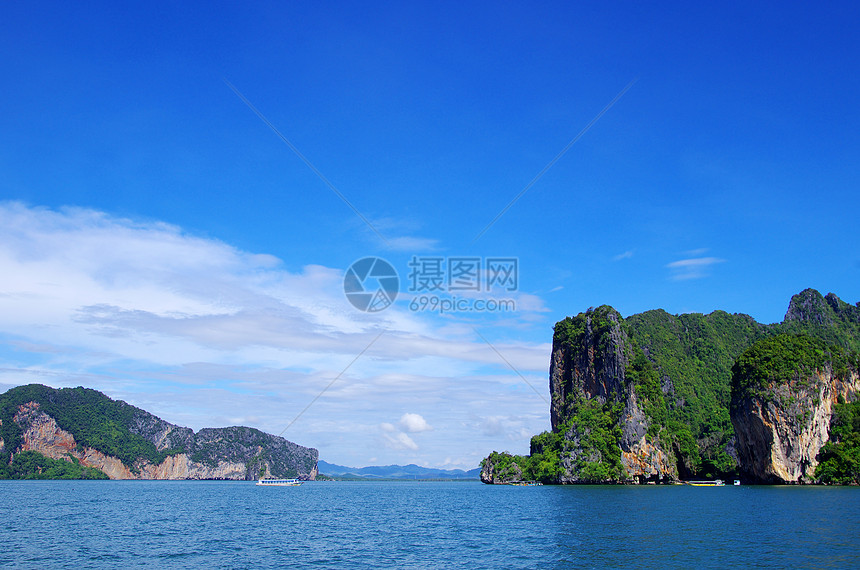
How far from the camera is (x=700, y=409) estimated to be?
570ft

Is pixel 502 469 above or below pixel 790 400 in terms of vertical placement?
below

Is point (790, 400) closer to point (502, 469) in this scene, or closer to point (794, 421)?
point (794, 421)

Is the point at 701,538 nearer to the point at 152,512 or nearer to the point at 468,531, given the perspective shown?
the point at 468,531

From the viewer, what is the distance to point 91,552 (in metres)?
37.1

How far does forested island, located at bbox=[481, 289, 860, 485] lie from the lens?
10988 centimetres

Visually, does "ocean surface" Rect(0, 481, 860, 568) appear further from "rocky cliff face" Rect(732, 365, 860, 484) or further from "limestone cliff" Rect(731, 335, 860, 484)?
"limestone cliff" Rect(731, 335, 860, 484)

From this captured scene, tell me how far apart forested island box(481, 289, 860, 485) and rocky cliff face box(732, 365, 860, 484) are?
18 centimetres

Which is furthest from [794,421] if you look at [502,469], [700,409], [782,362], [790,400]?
[502,469]

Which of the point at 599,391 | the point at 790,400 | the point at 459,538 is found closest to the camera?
the point at 459,538

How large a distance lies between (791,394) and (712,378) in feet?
286

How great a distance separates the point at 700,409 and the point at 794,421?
66953mm

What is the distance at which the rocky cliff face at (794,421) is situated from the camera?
358 feet

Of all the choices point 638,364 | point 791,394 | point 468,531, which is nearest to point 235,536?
point 468,531

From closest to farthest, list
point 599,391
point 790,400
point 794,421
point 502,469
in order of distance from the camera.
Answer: point 794,421 → point 790,400 → point 599,391 → point 502,469
